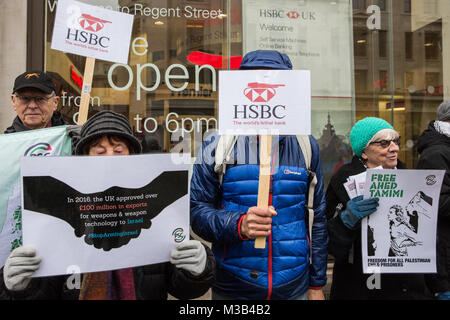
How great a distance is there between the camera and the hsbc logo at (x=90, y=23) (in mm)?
3293

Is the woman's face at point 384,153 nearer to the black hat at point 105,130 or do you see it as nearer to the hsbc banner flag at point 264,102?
the hsbc banner flag at point 264,102

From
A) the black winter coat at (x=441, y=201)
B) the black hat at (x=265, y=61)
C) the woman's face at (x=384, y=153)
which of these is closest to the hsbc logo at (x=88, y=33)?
the black hat at (x=265, y=61)

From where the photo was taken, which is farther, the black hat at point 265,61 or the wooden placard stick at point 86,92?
the wooden placard stick at point 86,92

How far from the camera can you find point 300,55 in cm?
564

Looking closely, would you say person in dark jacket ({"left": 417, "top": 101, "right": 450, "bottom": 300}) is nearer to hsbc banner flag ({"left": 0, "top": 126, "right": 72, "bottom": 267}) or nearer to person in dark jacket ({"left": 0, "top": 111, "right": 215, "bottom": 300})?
person in dark jacket ({"left": 0, "top": 111, "right": 215, "bottom": 300})

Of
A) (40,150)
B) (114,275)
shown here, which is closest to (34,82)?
(40,150)

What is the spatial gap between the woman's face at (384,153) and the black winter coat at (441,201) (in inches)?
17.8

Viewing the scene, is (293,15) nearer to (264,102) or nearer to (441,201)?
(441,201)

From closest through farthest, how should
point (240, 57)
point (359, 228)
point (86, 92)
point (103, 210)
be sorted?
1. point (103, 210)
2. point (359, 228)
3. point (86, 92)
4. point (240, 57)

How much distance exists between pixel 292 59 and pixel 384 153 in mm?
3220

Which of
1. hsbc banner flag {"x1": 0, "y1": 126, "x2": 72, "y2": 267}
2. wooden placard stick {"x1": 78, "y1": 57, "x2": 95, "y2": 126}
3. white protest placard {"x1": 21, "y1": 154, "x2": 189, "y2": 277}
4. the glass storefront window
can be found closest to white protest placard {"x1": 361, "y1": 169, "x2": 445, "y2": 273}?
white protest placard {"x1": 21, "y1": 154, "x2": 189, "y2": 277}

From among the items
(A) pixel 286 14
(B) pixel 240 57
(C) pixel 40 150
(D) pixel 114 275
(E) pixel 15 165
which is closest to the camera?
(D) pixel 114 275

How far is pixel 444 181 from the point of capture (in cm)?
288
